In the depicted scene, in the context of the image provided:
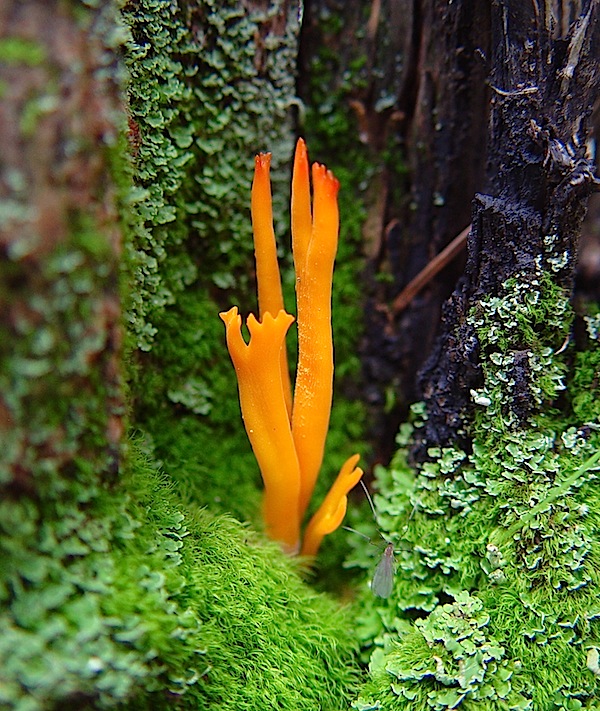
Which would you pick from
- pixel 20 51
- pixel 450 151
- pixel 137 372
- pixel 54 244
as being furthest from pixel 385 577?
pixel 20 51

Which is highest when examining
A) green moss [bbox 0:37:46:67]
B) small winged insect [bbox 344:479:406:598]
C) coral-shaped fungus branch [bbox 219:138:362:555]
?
green moss [bbox 0:37:46:67]

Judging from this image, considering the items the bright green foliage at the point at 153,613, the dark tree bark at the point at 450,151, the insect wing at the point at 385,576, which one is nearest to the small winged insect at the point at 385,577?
the insect wing at the point at 385,576

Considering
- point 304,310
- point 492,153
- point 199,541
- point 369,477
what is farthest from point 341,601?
point 492,153

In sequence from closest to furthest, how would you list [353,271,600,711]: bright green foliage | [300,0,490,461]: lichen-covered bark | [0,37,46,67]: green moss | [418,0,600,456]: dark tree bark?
[0,37,46,67]: green moss < [353,271,600,711]: bright green foliage < [418,0,600,456]: dark tree bark < [300,0,490,461]: lichen-covered bark

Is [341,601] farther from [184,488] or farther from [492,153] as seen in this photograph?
[492,153]

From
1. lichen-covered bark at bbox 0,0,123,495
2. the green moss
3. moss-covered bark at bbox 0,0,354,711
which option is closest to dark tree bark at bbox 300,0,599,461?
moss-covered bark at bbox 0,0,354,711

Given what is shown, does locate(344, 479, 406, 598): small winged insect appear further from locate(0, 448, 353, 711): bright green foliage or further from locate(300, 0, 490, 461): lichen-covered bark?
locate(300, 0, 490, 461): lichen-covered bark

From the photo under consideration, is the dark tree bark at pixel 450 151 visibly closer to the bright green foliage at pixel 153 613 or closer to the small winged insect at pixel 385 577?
the small winged insect at pixel 385 577
